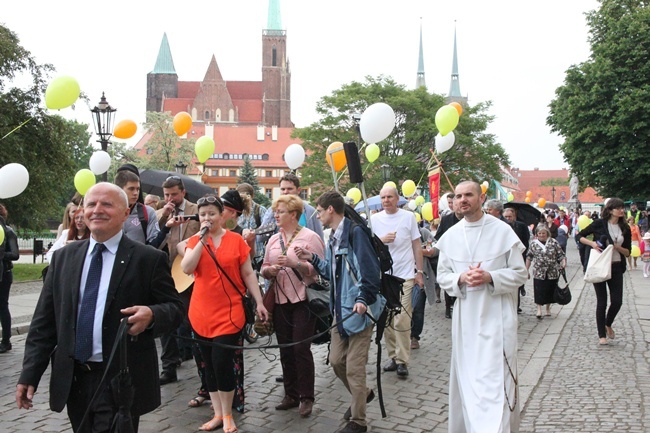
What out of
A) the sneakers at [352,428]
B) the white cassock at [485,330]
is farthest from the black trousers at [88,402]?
the white cassock at [485,330]

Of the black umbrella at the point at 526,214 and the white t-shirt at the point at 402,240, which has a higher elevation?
the black umbrella at the point at 526,214

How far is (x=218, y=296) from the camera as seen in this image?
18.9ft

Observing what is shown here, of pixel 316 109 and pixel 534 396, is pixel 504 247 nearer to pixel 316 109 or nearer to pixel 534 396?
pixel 534 396

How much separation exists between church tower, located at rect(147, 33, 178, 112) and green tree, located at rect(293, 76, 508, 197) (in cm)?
8323

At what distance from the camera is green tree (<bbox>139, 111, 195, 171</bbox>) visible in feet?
228

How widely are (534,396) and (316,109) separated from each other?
50450 mm

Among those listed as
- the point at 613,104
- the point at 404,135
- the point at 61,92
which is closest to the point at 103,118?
the point at 61,92

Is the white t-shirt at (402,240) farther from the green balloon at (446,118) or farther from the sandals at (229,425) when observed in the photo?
the sandals at (229,425)

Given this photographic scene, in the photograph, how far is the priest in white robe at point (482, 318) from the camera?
5168 millimetres

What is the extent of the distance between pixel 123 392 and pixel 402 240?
5245mm

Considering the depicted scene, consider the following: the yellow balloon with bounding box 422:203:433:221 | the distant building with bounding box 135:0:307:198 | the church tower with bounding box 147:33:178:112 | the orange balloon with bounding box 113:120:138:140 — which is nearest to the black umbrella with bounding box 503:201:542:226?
the yellow balloon with bounding box 422:203:433:221

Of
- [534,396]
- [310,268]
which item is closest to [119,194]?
[310,268]

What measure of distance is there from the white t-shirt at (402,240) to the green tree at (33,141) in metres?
21.8

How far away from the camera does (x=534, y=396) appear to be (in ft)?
23.0
